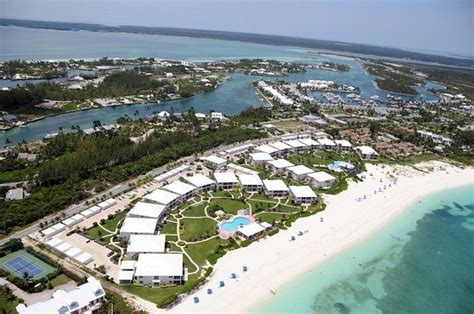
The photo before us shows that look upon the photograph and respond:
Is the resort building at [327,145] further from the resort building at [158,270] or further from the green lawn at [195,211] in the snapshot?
the resort building at [158,270]

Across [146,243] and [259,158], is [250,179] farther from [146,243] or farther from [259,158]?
[146,243]

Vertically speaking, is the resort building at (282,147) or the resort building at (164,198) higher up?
the resort building at (282,147)

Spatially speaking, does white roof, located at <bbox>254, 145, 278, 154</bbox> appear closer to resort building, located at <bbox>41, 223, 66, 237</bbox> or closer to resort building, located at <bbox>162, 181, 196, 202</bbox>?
resort building, located at <bbox>162, 181, 196, 202</bbox>

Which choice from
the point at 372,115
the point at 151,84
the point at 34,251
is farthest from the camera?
the point at 151,84

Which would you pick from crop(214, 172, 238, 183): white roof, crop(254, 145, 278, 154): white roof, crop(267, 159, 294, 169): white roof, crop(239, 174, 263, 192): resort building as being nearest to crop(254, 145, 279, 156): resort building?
crop(254, 145, 278, 154): white roof

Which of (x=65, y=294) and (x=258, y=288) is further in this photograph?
(x=258, y=288)

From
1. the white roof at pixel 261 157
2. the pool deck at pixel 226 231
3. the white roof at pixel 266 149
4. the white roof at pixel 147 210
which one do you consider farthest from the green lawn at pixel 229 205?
the white roof at pixel 266 149

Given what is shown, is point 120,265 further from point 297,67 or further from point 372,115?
point 297,67

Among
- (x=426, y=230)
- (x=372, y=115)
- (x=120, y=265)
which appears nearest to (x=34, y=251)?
(x=120, y=265)

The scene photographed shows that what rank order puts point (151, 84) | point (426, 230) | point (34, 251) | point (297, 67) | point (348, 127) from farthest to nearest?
point (297, 67) < point (151, 84) < point (348, 127) < point (426, 230) < point (34, 251)
